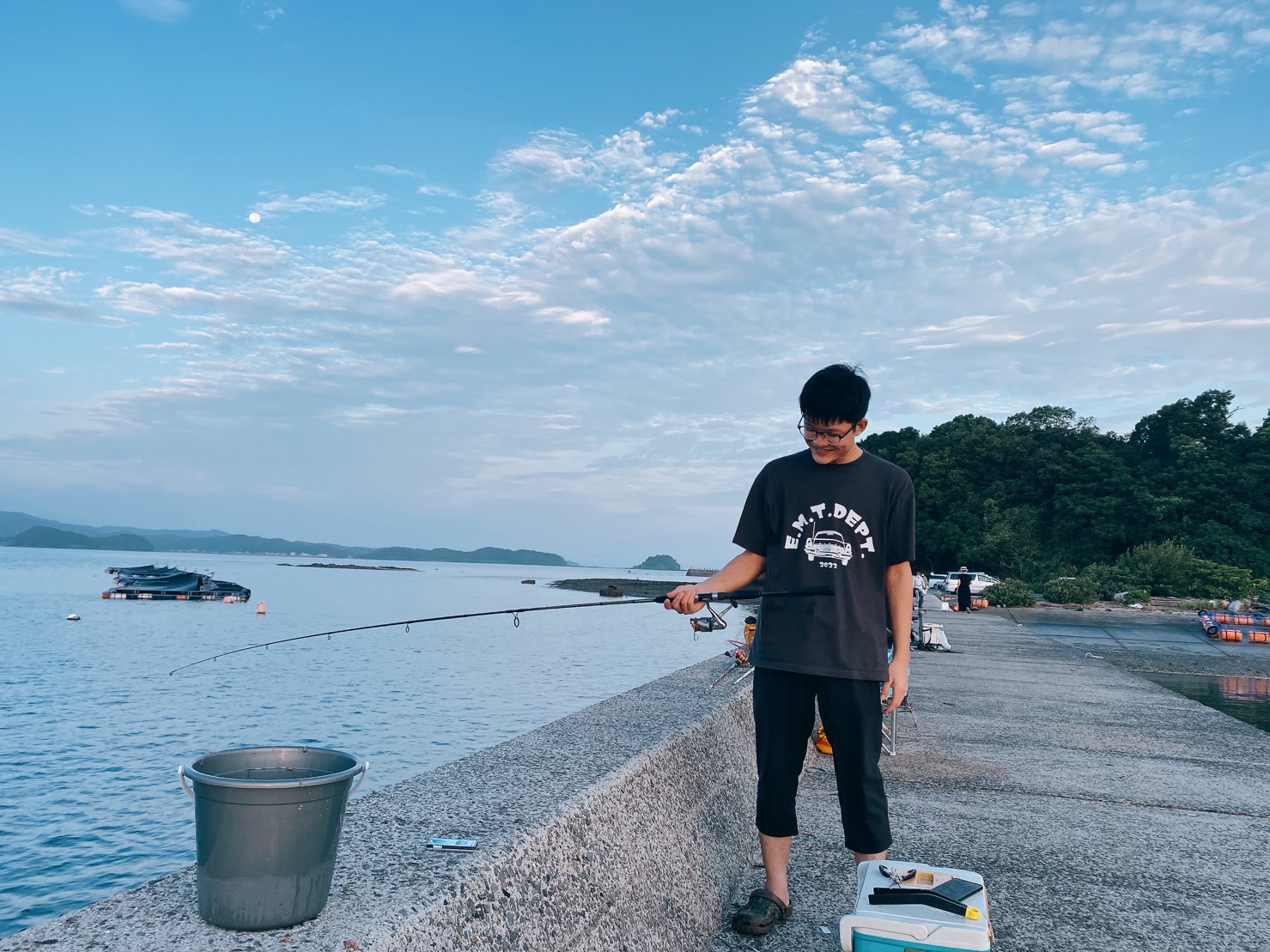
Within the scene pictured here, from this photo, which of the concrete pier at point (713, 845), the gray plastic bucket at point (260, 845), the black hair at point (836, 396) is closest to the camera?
the gray plastic bucket at point (260, 845)

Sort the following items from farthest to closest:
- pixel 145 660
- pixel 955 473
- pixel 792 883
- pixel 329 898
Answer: pixel 955 473
pixel 145 660
pixel 792 883
pixel 329 898

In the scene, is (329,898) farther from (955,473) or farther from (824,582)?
(955,473)

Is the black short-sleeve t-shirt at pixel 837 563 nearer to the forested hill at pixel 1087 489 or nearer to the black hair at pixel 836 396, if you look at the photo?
the black hair at pixel 836 396

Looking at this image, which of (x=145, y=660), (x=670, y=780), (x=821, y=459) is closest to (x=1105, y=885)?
(x=670, y=780)

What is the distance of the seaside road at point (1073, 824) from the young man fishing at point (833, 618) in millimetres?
484

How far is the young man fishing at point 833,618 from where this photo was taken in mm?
2924

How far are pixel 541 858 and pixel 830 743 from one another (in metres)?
1.20

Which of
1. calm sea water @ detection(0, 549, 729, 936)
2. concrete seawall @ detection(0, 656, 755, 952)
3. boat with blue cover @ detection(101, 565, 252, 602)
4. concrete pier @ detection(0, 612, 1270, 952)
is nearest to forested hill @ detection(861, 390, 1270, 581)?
calm sea water @ detection(0, 549, 729, 936)

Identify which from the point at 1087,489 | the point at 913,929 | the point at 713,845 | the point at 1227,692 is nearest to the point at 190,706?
the point at 1227,692

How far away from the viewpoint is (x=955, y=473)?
67062 mm

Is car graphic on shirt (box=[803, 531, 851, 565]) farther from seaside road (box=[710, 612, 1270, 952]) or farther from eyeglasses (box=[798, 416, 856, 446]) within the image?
seaside road (box=[710, 612, 1270, 952])

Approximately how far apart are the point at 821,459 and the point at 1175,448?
202 ft

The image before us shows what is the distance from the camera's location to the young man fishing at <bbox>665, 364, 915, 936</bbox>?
9.59 ft

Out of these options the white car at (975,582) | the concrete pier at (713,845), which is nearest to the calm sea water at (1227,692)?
the concrete pier at (713,845)
